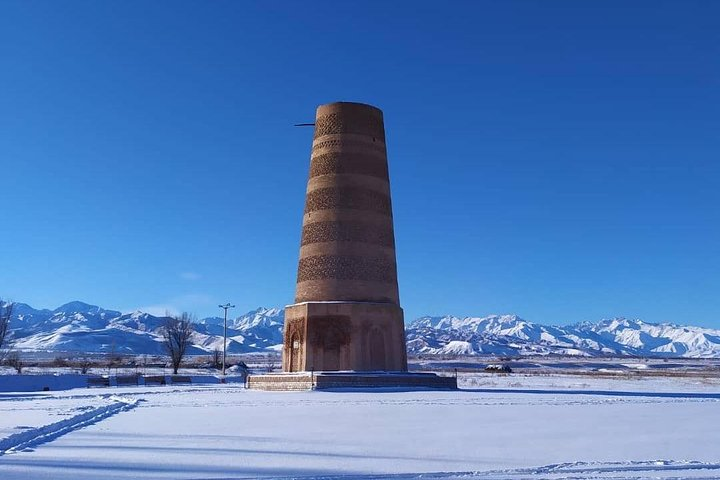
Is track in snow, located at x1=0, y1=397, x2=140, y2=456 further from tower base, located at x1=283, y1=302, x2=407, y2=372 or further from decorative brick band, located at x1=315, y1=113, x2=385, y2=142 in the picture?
decorative brick band, located at x1=315, y1=113, x2=385, y2=142

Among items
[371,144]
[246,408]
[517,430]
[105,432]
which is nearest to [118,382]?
[371,144]

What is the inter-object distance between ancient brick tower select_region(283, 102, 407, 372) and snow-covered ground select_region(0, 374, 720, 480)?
10.8 m

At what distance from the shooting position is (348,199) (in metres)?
28.8

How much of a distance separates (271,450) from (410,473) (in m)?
2.35

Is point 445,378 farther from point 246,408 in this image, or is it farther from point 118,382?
point 118,382

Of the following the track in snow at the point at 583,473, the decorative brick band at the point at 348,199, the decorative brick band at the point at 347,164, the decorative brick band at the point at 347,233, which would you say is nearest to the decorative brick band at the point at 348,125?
the decorative brick band at the point at 347,164

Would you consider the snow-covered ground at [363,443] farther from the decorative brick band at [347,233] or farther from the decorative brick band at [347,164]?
the decorative brick band at [347,164]

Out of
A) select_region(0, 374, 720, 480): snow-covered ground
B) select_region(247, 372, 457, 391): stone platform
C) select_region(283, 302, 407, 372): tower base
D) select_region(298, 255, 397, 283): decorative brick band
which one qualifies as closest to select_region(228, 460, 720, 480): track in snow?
select_region(0, 374, 720, 480): snow-covered ground

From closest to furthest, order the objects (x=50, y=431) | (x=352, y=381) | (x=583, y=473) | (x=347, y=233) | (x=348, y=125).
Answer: (x=583, y=473) → (x=50, y=431) → (x=352, y=381) → (x=347, y=233) → (x=348, y=125)

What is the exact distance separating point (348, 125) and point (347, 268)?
5.89 meters

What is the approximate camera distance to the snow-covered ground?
7.88 metres

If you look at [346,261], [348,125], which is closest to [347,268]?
[346,261]

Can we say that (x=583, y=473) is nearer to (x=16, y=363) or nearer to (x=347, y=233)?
(x=347, y=233)

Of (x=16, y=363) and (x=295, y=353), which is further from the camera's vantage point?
(x=16, y=363)
